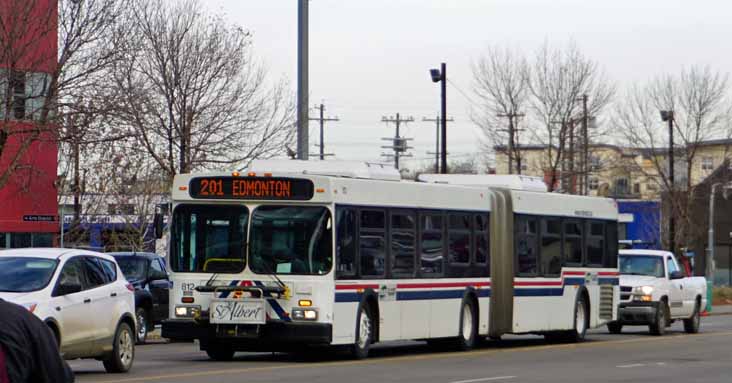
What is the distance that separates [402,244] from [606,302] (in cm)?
868

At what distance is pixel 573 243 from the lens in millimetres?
29234

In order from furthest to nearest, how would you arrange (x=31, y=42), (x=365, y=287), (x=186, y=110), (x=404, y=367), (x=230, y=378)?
(x=186, y=110) < (x=31, y=42) < (x=365, y=287) < (x=404, y=367) < (x=230, y=378)

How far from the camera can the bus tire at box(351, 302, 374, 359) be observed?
21.5 m

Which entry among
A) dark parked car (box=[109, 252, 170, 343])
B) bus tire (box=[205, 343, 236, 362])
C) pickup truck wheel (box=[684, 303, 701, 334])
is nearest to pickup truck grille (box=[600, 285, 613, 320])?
pickup truck wheel (box=[684, 303, 701, 334])

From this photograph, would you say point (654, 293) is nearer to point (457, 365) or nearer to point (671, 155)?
point (457, 365)

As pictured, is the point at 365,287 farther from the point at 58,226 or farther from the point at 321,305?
the point at 58,226

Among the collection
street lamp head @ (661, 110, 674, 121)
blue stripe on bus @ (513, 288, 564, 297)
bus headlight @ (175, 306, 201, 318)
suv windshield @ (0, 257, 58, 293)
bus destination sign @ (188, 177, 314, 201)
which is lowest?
blue stripe on bus @ (513, 288, 564, 297)

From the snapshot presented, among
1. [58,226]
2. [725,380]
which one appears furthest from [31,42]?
[58,226]

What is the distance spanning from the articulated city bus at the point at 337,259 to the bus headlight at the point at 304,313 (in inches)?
0.5

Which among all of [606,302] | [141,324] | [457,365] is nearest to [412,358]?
[457,365]

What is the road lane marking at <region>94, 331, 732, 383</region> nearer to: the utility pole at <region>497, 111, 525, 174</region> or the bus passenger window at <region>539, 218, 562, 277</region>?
the bus passenger window at <region>539, 218, 562, 277</region>

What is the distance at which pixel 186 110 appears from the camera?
35.2 m

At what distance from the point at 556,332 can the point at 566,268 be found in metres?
1.44

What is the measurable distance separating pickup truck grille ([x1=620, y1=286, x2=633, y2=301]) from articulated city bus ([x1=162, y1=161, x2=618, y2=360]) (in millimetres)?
6367
